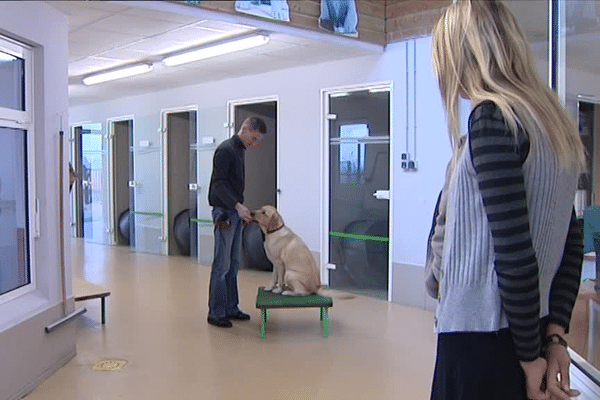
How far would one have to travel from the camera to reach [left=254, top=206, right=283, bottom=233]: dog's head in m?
4.66

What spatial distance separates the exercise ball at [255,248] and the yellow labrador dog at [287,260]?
257 centimetres

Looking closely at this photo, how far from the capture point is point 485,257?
113 centimetres

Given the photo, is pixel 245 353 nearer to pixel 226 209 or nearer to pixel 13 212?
pixel 226 209

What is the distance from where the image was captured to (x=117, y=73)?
22.8 ft

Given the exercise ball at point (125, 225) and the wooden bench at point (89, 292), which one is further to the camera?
the exercise ball at point (125, 225)

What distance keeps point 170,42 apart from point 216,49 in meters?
0.41

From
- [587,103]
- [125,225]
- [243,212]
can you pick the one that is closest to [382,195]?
[243,212]

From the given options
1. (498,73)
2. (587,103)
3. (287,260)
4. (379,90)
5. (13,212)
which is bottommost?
(287,260)

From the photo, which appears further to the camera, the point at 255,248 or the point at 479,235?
the point at 255,248

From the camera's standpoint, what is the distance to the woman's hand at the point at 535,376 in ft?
3.82

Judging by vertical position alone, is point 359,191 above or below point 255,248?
above

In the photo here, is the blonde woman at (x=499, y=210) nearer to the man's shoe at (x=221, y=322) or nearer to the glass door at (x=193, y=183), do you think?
the man's shoe at (x=221, y=322)

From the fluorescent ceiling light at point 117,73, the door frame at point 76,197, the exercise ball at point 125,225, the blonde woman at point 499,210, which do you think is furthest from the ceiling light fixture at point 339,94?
the door frame at point 76,197

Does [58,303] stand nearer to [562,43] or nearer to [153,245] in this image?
[562,43]
